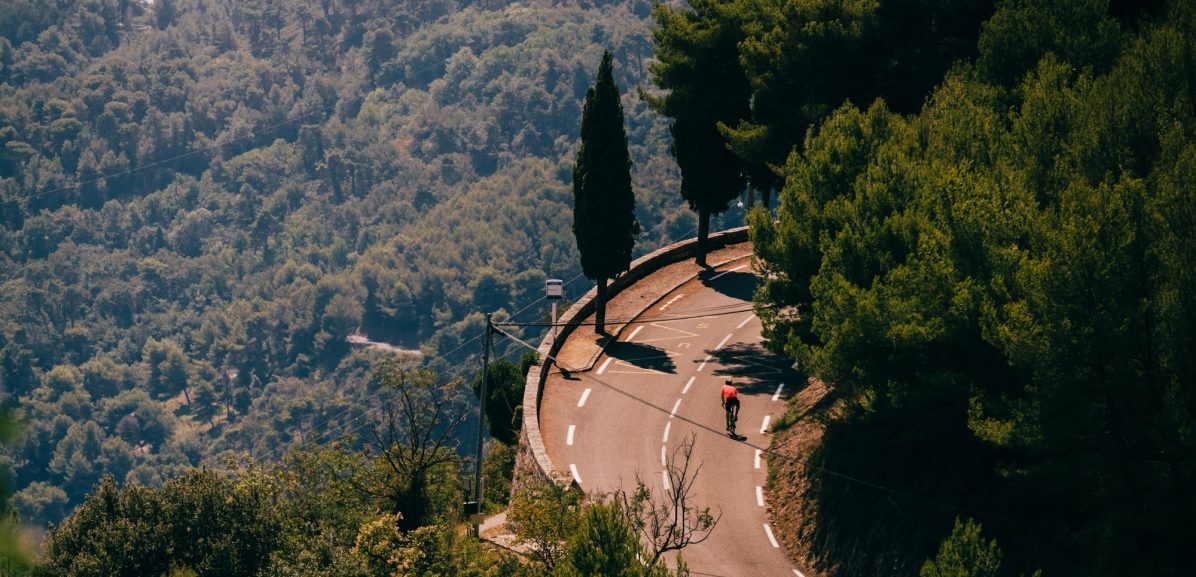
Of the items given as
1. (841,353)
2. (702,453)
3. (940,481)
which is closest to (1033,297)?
(841,353)

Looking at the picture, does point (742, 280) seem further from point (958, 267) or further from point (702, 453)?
point (958, 267)

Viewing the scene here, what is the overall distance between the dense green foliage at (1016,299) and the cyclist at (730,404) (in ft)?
10.5

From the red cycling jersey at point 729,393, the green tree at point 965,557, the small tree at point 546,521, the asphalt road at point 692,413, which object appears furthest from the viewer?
the red cycling jersey at point 729,393

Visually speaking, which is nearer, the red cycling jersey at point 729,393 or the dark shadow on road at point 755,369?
the red cycling jersey at point 729,393

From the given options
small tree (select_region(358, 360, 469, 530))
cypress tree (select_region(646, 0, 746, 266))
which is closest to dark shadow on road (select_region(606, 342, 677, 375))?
small tree (select_region(358, 360, 469, 530))

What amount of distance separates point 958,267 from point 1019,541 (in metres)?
5.80

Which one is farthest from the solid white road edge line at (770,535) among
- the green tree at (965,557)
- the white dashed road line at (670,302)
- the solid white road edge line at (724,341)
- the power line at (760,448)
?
the white dashed road line at (670,302)

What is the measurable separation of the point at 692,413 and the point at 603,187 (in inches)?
351

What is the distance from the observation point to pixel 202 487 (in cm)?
3078

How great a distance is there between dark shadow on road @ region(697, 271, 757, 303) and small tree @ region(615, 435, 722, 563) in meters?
12.3

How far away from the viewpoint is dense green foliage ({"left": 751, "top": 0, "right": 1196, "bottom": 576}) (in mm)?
18500

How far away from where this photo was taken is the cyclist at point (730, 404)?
107 ft

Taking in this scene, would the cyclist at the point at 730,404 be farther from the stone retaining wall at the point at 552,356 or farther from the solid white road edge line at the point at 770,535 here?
the stone retaining wall at the point at 552,356

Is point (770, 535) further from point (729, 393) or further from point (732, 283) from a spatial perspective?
point (732, 283)
